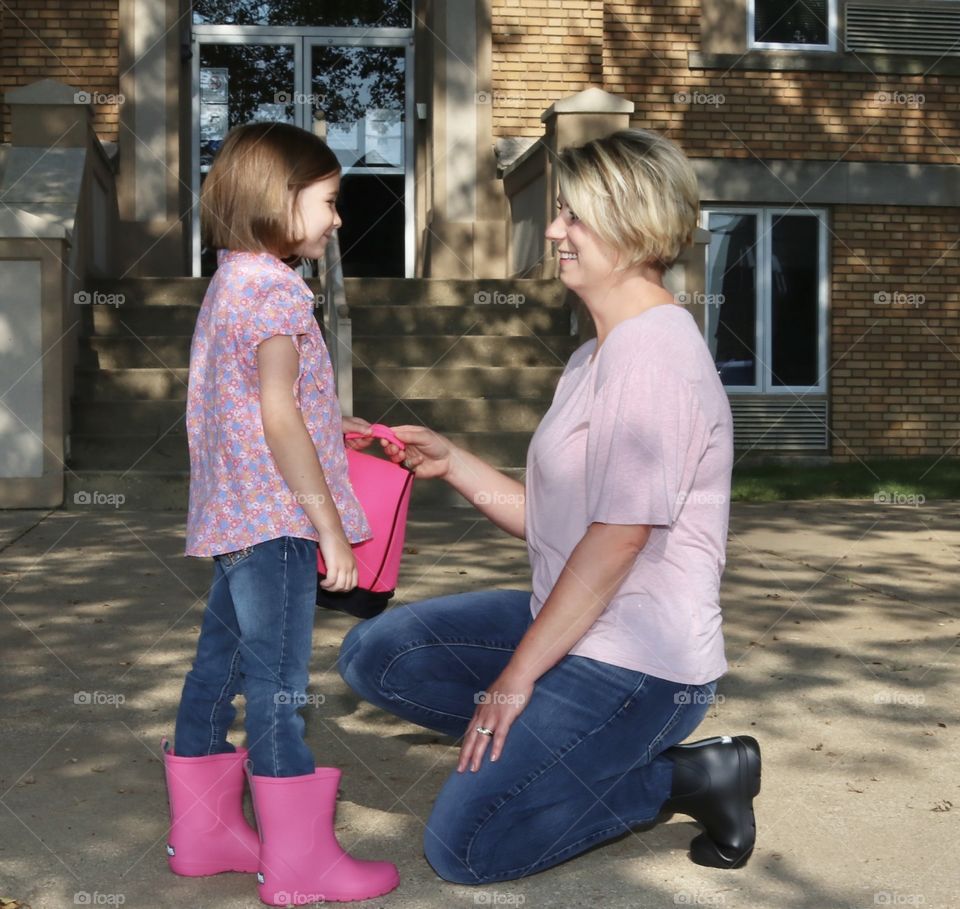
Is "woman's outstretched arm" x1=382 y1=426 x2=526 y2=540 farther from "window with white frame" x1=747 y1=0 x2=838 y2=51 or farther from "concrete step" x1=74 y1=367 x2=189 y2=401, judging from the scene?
"window with white frame" x1=747 y1=0 x2=838 y2=51

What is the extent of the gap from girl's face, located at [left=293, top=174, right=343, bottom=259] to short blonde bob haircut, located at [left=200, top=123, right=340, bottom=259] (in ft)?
0.04

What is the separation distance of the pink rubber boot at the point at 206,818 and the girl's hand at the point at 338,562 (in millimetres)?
515

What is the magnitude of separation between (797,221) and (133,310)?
6790mm

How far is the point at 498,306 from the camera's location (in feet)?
41.7

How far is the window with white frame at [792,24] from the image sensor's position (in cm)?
1516

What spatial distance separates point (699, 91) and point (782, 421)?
132 inches

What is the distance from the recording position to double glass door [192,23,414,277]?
16.0 meters

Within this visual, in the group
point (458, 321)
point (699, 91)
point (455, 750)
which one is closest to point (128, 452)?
point (458, 321)

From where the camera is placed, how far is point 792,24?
15.3 metres

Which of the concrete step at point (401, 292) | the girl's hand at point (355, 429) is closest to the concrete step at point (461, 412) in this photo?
the concrete step at point (401, 292)

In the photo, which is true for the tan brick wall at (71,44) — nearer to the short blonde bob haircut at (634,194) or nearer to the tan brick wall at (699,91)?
the tan brick wall at (699,91)

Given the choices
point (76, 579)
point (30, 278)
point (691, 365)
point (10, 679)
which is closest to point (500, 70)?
point (30, 278)

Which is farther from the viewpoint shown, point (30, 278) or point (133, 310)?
point (133, 310)

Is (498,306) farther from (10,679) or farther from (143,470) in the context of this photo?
(10,679)
